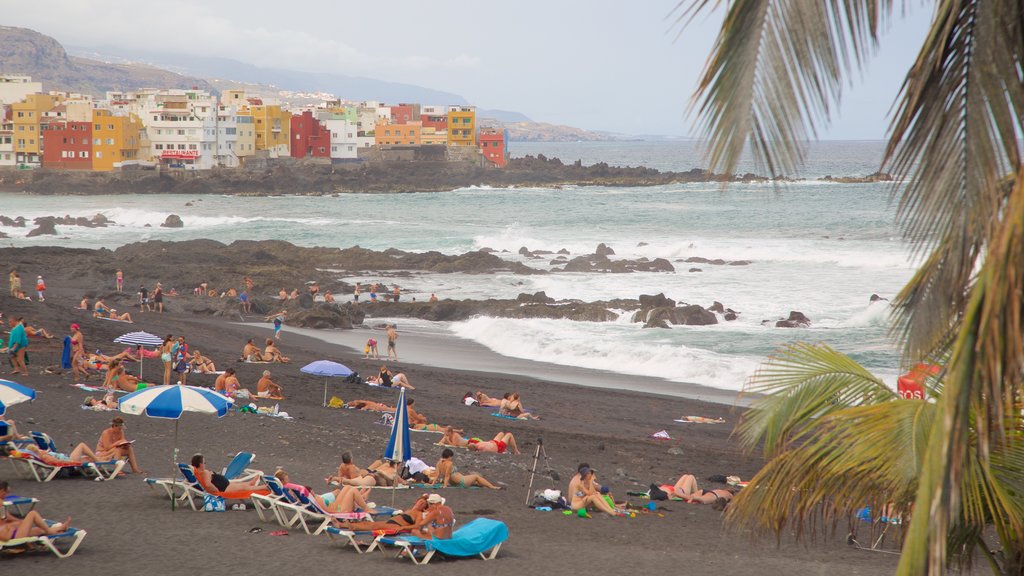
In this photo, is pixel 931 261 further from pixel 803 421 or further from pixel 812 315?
pixel 812 315

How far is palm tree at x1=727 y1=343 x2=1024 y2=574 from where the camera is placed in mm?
3311

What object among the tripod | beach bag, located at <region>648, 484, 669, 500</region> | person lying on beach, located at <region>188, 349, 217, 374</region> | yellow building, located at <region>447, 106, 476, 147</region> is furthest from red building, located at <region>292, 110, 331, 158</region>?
beach bag, located at <region>648, 484, 669, 500</region>

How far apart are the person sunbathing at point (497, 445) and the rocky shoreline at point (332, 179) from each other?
219 ft

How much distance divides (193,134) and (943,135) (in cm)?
9844

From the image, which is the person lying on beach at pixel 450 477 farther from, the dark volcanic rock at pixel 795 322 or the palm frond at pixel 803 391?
the dark volcanic rock at pixel 795 322

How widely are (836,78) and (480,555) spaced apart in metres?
7.10

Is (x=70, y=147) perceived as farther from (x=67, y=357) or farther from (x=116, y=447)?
(x=116, y=447)

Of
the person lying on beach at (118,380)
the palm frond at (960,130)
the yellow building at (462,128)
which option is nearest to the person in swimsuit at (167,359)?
the person lying on beach at (118,380)

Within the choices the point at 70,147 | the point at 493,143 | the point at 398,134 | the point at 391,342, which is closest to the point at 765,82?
the point at 391,342

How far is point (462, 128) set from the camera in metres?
113

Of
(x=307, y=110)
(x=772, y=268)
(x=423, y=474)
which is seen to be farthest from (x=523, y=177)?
(x=423, y=474)

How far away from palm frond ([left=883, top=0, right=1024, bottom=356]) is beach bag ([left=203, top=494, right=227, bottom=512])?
8.20 meters

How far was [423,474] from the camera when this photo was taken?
11.4 metres

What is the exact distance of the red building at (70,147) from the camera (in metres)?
90.8
